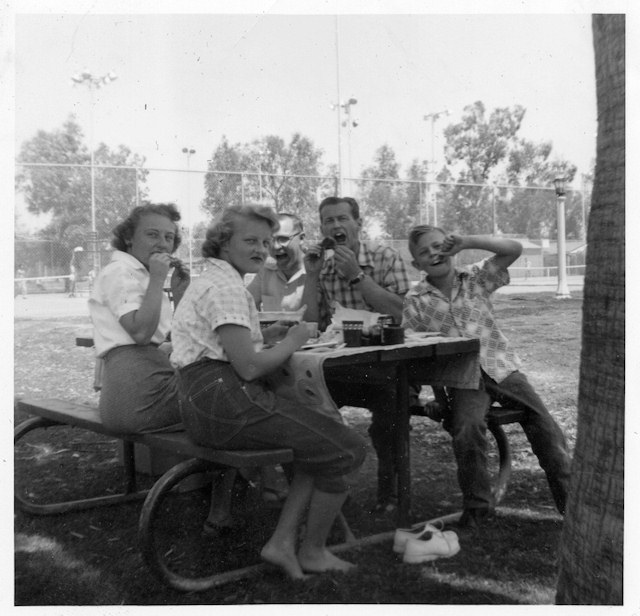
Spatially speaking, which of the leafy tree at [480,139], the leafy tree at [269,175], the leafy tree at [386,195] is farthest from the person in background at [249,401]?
the leafy tree at [386,195]

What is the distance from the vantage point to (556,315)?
10492 millimetres

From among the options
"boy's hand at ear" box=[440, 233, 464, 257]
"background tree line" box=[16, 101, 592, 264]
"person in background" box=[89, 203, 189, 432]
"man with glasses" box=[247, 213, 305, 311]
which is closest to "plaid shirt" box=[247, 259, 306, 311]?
"man with glasses" box=[247, 213, 305, 311]

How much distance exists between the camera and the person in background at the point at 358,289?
314 cm

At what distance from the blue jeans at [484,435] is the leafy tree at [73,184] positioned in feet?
9.82

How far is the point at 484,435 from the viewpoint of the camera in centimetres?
288

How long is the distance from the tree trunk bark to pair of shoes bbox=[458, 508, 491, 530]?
38.0 inches

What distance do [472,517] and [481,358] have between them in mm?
666

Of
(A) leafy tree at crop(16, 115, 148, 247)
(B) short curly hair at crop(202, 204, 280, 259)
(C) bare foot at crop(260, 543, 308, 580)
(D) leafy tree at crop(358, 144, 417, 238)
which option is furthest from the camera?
(D) leafy tree at crop(358, 144, 417, 238)

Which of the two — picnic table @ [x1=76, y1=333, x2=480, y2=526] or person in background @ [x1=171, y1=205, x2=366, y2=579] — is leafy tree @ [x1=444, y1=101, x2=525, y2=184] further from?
person in background @ [x1=171, y1=205, x2=366, y2=579]

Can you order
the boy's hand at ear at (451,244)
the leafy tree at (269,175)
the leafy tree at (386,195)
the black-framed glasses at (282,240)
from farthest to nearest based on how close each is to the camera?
the leafy tree at (386,195) < the leafy tree at (269,175) < the black-framed glasses at (282,240) < the boy's hand at ear at (451,244)

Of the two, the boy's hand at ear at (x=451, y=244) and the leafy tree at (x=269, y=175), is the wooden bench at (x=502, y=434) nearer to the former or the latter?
the boy's hand at ear at (x=451, y=244)

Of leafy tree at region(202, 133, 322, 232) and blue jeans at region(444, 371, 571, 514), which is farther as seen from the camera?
leafy tree at region(202, 133, 322, 232)

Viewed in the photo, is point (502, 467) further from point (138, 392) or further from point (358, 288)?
point (138, 392)

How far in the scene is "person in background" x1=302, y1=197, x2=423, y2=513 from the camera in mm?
3139
